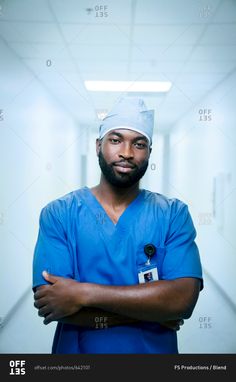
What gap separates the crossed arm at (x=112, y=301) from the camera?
802 millimetres

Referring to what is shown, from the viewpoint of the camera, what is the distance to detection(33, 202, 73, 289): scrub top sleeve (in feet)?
2.82

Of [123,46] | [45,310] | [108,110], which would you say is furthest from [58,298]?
[123,46]

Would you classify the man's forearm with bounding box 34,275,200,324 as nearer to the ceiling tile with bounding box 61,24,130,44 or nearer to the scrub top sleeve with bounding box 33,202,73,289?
the scrub top sleeve with bounding box 33,202,73,289

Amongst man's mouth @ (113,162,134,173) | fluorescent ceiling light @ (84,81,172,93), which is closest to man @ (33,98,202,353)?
man's mouth @ (113,162,134,173)

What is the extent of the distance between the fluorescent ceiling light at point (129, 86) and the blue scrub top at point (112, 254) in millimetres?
542

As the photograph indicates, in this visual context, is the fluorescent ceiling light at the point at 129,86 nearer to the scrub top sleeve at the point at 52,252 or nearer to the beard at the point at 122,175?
the beard at the point at 122,175

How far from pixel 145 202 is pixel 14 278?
66cm

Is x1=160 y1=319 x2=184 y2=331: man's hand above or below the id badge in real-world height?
below

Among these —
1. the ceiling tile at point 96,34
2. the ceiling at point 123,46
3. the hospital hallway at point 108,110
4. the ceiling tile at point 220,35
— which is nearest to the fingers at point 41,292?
the hospital hallway at point 108,110

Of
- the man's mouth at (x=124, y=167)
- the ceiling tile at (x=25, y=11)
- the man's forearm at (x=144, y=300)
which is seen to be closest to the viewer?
the man's forearm at (x=144, y=300)

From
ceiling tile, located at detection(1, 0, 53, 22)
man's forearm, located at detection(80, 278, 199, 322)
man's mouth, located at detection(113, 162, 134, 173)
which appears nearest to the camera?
man's forearm, located at detection(80, 278, 199, 322)

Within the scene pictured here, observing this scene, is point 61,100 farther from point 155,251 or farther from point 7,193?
point 155,251

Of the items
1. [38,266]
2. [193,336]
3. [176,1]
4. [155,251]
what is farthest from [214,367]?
[176,1]

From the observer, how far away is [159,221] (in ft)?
3.04
